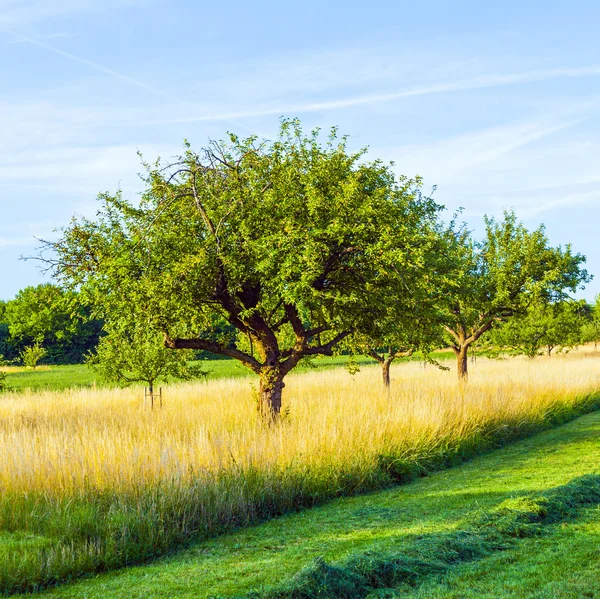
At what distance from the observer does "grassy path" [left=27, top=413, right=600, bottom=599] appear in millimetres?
5852

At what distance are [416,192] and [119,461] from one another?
8907 millimetres

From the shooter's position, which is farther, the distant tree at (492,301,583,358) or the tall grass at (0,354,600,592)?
the distant tree at (492,301,583,358)

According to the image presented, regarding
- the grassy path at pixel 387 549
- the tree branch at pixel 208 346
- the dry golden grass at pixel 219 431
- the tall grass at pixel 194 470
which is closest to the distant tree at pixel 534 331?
the dry golden grass at pixel 219 431

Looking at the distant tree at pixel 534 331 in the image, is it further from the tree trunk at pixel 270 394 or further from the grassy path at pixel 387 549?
the grassy path at pixel 387 549

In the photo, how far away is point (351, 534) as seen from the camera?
7.65 m

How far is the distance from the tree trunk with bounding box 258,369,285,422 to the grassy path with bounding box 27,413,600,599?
3995mm

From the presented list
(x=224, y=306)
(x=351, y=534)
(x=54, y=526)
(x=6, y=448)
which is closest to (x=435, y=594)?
(x=351, y=534)

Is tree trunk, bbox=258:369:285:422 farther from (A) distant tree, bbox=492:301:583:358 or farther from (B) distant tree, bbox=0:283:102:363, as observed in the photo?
(B) distant tree, bbox=0:283:102:363

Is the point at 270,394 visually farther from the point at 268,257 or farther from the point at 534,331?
the point at 534,331

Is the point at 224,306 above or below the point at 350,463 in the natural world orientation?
above

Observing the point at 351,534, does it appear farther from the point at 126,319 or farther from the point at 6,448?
the point at 126,319

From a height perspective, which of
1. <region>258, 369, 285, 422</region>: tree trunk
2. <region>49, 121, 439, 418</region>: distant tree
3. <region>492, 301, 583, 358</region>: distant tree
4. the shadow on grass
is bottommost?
the shadow on grass

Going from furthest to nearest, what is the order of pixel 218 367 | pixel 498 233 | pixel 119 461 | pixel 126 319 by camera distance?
1. pixel 218 367
2. pixel 498 233
3. pixel 126 319
4. pixel 119 461

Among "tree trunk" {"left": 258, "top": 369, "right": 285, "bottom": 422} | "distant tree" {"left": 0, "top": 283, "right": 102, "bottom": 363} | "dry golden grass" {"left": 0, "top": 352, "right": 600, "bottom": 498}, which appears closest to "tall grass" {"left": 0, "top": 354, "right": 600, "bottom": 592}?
"dry golden grass" {"left": 0, "top": 352, "right": 600, "bottom": 498}
